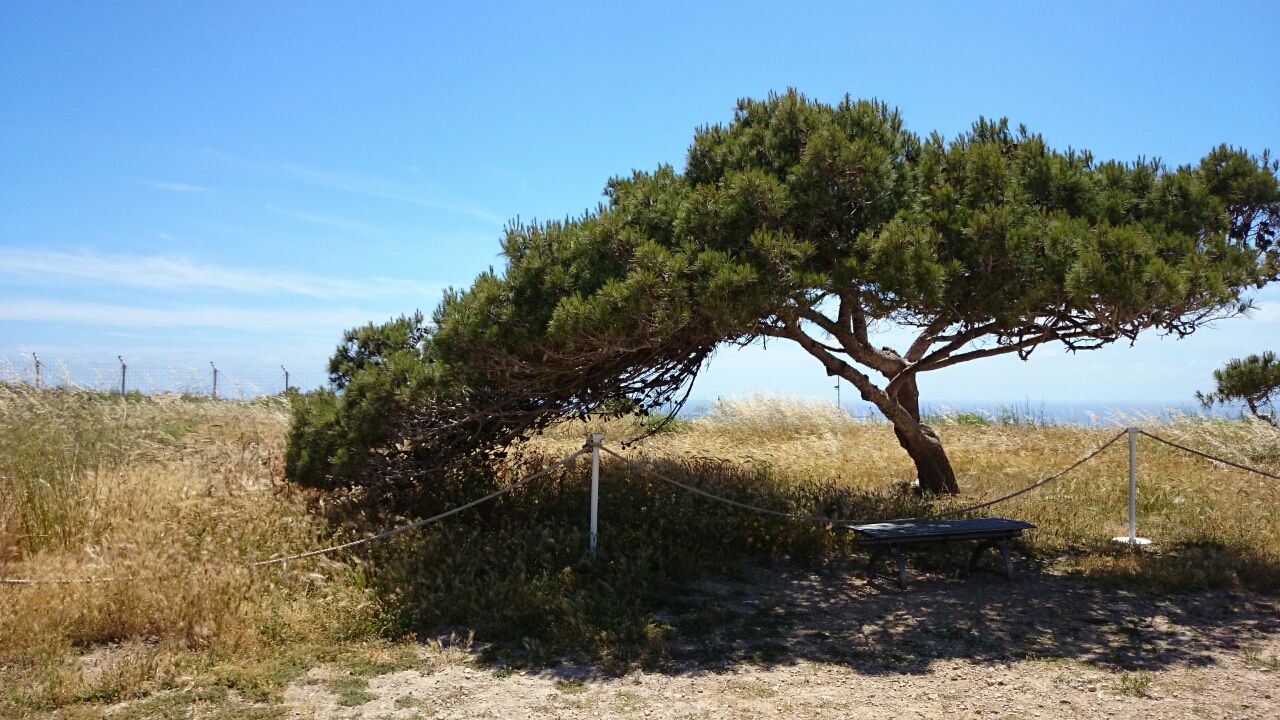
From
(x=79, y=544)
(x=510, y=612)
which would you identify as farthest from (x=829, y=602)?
(x=79, y=544)

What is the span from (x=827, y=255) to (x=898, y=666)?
381cm

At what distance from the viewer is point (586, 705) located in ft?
16.3

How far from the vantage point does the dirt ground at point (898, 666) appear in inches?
194

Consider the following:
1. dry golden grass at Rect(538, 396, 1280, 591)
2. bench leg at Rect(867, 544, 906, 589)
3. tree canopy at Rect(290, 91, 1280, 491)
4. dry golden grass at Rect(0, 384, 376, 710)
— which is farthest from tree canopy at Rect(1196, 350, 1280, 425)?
dry golden grass at Rect(0, 384, 376, 710)

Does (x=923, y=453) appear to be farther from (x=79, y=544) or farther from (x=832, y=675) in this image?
(x=79, y=544)

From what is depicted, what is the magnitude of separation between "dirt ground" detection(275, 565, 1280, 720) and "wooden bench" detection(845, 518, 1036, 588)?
0.29 meters

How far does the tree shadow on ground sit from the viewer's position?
5.76m

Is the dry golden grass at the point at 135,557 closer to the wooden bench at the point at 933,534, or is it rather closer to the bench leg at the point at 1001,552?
the wooden bench at the point at 933,534

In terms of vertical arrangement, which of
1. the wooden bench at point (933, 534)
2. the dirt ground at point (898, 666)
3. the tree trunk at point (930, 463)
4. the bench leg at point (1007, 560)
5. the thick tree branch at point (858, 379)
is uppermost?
the thick tree branch at point (858, 379)

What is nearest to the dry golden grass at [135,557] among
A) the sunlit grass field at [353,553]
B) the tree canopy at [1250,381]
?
the sunlit grass field at [353,553]

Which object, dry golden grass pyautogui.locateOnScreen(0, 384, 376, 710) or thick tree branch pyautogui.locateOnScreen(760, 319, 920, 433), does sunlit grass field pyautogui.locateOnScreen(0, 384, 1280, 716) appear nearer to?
dry golden grass pyautogui.locateOnScreen(0, 384, 376, 710)

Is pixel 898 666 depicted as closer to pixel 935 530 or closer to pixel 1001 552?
pixel 935 530

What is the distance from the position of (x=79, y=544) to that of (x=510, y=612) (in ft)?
12.4

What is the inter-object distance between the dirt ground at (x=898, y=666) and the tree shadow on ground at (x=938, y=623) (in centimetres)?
2
